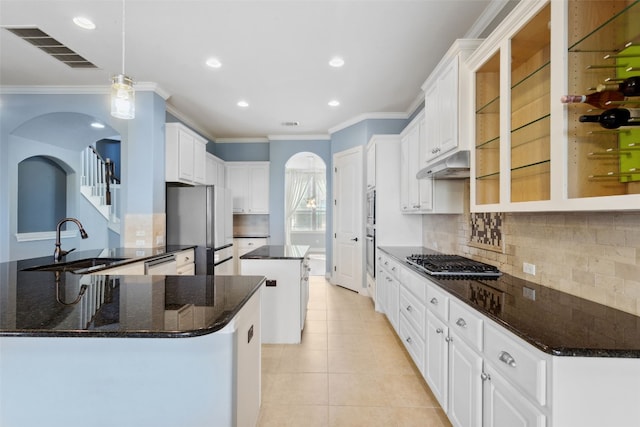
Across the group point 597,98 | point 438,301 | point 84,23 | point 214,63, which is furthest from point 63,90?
point 597,98

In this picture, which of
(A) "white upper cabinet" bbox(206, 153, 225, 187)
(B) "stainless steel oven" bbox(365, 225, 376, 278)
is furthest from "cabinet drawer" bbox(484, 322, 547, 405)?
(A) "white upper cabinet" bbox(206, 153, 225, 187)

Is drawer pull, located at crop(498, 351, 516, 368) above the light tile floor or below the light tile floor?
above

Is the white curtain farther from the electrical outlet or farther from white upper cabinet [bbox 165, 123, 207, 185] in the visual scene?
the electrical outlet

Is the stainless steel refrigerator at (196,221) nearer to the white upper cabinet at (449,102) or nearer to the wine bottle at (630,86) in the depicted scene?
the white upper cabinet at (449,102)

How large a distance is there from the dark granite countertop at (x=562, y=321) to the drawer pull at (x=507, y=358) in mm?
121

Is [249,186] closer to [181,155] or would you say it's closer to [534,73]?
[181,155]

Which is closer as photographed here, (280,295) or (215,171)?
(280,295)

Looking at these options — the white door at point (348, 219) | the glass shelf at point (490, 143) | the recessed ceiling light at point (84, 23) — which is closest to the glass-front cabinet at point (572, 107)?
the glass shelf at point (490, 143)

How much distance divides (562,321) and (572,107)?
0.91 meters

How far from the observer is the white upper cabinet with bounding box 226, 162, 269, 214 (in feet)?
20.7

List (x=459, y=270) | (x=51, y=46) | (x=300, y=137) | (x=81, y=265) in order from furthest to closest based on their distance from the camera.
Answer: (x=300, y=137), (x=51, y=46), (x=81, y=265), (x=459, y=270)

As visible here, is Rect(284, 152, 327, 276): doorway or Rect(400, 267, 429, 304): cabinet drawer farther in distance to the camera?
Rect(284, 152, 327, 276): doorway

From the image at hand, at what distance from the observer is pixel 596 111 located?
1.24m

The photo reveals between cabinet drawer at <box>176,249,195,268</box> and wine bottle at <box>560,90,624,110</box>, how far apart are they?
3828mm
